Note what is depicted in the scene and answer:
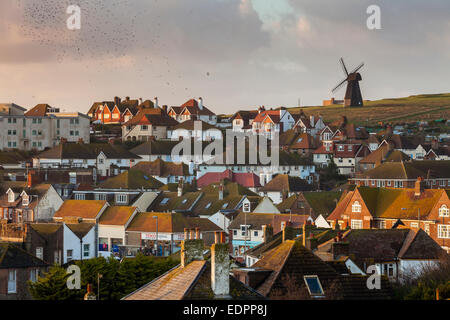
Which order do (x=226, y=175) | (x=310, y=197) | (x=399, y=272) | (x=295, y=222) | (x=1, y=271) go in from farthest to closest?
(x=226, y=175)
(x=310, y=197)
(x=295, y=222)
(x=399, y=272)
(x=1, y=271)

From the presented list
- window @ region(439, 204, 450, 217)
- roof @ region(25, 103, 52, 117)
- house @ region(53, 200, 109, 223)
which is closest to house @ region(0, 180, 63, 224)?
house @ region(53, 200, 109, 223)

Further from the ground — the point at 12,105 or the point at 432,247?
the point at 12,105

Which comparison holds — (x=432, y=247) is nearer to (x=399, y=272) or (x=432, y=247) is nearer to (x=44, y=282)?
(x=399, y=272)

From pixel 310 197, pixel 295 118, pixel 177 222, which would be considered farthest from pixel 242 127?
pixel 177 222

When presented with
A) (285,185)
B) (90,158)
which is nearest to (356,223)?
(285,185)

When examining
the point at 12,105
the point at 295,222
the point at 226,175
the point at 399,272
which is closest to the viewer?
the point at 399,272

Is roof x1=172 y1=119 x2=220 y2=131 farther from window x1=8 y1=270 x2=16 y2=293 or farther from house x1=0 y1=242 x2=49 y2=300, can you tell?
window x1=8 y1=270 x2=16 y2=293

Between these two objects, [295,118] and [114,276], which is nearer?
[114,276]
